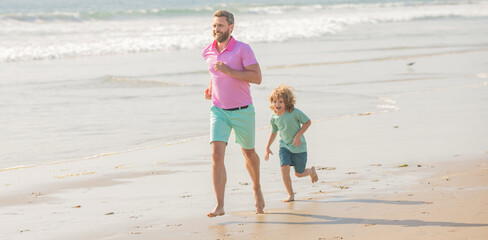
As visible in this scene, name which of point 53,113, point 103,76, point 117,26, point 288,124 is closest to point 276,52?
point 103,76

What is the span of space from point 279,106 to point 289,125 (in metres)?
0.18

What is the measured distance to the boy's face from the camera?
6172 millimetres

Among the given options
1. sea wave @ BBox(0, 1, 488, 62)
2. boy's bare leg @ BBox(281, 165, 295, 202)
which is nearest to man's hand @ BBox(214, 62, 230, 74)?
boy's bare leg @ BBox(281, 165, 295, 202)

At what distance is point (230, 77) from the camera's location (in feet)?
18.8

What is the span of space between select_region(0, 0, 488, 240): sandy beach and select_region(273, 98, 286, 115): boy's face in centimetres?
73

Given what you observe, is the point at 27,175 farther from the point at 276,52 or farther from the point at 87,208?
the point at 276,52

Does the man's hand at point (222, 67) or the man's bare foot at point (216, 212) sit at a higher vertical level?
the man's hand at point (222, 67)

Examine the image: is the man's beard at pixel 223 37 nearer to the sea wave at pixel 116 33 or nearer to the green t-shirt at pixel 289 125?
the green t-shirt at pixel 289 125

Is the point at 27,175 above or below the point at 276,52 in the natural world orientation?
below

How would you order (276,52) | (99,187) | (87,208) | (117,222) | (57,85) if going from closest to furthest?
(117,222) → (87,208) → (99,187) → (57,85) → (276,52)

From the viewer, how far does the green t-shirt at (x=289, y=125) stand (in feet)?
20.4

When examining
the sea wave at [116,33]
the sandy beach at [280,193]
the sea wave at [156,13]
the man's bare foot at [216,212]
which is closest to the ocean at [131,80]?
the sea wave at [116,33]

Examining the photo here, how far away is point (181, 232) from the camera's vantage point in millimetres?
5266

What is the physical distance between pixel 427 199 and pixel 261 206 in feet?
4.11
